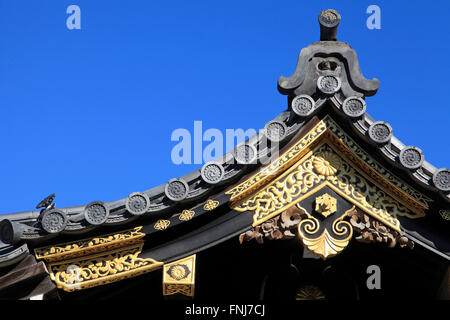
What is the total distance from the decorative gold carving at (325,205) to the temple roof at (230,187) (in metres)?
0.58

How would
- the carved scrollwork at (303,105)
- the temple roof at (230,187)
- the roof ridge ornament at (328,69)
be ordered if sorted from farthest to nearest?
the roof ridge ornament at (328,69) → the carved scrollwork at (303,105) → the temple roof at (230,187)

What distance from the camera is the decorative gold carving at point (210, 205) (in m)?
6.61

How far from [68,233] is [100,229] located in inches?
11.0

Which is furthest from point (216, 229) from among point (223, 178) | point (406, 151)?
point (406, 151)

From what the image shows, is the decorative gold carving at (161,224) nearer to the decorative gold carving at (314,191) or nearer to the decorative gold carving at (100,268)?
the decorative gold carving at (100,268)

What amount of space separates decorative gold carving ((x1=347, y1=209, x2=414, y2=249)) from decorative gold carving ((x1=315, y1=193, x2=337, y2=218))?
7.8 inches

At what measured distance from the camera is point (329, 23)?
7582 mm

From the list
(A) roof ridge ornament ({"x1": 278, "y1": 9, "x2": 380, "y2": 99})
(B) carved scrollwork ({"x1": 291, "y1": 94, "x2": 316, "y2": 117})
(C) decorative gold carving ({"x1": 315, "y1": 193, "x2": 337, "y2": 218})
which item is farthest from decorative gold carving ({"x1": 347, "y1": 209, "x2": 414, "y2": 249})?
(A) roof ridge ornament ({"x1": 278, "y1": 9, "x2": 380, "y2": 99})

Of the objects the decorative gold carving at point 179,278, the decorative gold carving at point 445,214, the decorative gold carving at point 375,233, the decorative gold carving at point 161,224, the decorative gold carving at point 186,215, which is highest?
the decorative gold carving at point 186,215

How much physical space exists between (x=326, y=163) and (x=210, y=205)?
1.17 meters

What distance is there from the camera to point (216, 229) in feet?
22.0

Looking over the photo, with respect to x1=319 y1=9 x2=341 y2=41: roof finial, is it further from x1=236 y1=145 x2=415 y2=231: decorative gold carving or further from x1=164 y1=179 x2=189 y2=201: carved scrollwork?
x1=164 y1=179 x2=189 y2=201: carved scrollwork

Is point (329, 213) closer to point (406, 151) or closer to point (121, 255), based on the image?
point (406, 151)

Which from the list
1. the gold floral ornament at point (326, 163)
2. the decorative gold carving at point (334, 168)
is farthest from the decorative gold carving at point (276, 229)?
the gold floral ornament at point (326, 163)
